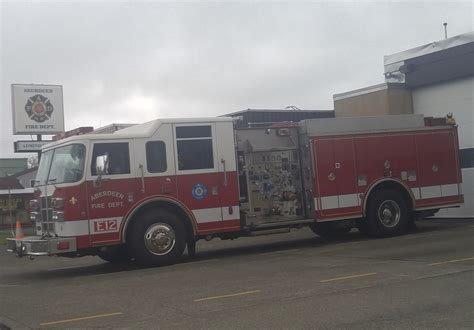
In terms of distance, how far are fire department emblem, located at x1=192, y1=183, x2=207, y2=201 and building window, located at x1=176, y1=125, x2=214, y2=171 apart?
1.25 ft

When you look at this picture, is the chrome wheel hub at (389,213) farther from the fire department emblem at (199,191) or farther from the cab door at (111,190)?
the cab door at (111,190)

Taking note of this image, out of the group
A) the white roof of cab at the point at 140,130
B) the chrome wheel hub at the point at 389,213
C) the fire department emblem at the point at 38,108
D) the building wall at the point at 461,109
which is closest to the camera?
the white roof of cab at the point at 140,130

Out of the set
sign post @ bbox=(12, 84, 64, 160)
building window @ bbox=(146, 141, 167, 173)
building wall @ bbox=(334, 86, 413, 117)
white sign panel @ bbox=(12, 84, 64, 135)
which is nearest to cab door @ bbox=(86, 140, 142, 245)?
building window @ bbox=(146, 141, 167, 173)

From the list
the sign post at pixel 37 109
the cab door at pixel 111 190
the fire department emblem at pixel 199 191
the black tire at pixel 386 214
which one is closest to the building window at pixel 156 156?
the cab door at pixel 111 190

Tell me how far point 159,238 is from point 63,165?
7.84ft

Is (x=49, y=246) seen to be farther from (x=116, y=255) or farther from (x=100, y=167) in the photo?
(x=116, y=255)

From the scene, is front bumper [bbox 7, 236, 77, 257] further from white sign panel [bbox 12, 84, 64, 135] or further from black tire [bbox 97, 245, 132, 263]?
white sign panel [bbox 12, 84, 64, 135]

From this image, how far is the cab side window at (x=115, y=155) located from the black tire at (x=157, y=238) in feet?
3.38

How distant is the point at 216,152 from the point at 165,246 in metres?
2.28

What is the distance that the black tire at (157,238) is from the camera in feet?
38.7

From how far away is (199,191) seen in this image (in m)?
12.5

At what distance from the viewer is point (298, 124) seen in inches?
562

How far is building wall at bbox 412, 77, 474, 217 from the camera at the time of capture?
19406 mm

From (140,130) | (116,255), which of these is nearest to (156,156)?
(140,130)
